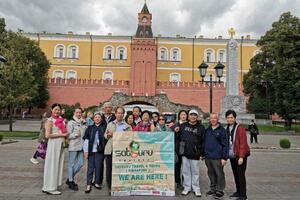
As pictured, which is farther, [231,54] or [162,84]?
[162,84]

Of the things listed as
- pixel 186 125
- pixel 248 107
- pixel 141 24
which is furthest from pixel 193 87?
pixel 186 125

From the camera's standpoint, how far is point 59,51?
62875mm

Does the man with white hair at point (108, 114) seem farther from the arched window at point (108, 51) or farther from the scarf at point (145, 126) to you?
the arched window at point (108, 51)

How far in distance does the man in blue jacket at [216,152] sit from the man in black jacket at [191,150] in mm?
165

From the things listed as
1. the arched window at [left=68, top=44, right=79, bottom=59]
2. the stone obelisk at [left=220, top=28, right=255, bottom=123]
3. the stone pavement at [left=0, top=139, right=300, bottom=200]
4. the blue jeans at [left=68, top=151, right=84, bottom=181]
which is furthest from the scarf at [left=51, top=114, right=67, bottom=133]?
the arched window at [left=68, top=44, right=79, bottom=59]

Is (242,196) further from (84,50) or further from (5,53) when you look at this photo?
(84,50)

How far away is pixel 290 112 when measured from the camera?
96.6ft

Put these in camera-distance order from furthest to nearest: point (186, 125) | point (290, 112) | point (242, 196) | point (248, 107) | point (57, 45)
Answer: point (57, 45), point (248, 107), point (290, 112), point (186, 125), point (242, 196)

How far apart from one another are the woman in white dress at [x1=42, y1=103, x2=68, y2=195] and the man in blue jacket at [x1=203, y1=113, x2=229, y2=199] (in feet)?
10.1

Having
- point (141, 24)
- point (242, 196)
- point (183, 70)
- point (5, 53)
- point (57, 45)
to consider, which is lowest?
point (242, 196)

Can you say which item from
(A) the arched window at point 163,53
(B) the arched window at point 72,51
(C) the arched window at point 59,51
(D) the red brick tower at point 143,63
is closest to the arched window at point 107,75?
(B) the arched window at point 72,51

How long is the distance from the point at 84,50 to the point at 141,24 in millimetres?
12247

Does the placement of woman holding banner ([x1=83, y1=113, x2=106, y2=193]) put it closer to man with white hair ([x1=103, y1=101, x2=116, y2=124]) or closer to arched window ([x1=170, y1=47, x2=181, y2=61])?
man with white hair ([x1=103, y1=101, x2=116, y2=124])

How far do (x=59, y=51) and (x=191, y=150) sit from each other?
195 feet
